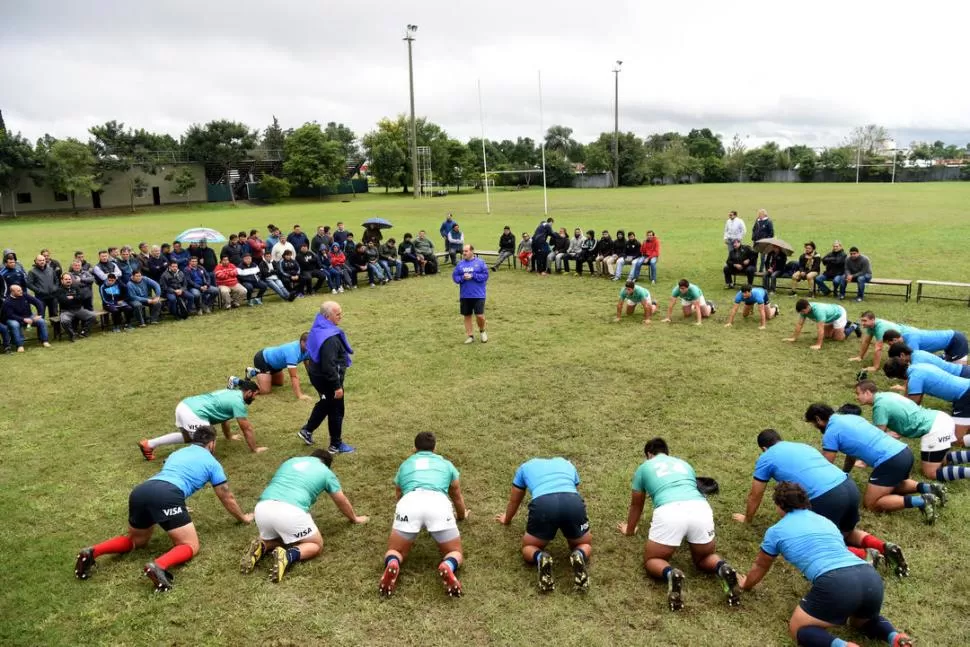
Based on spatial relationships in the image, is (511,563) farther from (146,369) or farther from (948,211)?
(948,211)

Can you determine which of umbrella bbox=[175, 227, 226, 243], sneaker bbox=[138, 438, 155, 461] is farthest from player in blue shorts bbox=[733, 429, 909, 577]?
umbrella bbox=[175, 227, 226, 243]

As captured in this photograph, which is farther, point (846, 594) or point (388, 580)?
point (388, 580)

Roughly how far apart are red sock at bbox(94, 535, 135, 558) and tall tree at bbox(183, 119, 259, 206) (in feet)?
188

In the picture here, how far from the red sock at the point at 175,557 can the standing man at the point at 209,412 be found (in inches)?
79.3

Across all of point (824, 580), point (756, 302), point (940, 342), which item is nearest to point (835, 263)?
point (756, 302)

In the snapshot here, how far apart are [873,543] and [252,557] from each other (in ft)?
17.2

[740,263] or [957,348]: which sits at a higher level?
[740,263]

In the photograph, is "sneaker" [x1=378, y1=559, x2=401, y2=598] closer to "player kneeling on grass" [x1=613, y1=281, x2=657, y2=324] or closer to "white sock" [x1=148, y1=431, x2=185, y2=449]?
"white sock" [x1=148, y1=431, x2=185, y2=449]

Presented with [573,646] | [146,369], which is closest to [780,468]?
[573,646]

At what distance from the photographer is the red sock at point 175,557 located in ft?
17.6

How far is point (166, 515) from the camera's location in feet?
18.1

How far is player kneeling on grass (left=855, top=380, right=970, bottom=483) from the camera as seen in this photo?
6693 mm

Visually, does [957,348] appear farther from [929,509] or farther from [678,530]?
[678,530]

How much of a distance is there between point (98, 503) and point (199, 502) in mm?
1110
